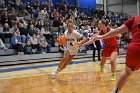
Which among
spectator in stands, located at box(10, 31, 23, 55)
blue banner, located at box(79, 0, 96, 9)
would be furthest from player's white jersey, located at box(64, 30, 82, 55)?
blue banner, located at box(79, 0, 96, 9)

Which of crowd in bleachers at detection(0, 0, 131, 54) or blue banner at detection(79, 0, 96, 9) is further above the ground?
blue banner at detection(79, 0, 96, 9)

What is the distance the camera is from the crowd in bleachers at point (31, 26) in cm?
1395

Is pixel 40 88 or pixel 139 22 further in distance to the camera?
pixel 40 88

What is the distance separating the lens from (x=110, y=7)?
104ft

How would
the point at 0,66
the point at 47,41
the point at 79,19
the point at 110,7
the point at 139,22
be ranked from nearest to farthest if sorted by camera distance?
1. the point at 139,22
2. the point at 0,66
3. the point at 47,41
4. the point at 79,19
5. the point at 110,7

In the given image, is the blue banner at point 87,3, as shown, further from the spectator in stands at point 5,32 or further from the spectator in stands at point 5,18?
the spectator in stands at point 5,32

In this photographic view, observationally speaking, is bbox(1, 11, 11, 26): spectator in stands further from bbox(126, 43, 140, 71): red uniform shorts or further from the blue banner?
the blue banner

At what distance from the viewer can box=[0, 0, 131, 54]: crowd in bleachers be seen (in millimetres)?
13945

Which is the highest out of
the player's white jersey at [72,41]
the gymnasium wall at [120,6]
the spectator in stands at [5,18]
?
the gymnasium wall at [120,6]

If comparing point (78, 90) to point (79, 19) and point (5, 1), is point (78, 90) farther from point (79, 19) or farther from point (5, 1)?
point (79, 19)

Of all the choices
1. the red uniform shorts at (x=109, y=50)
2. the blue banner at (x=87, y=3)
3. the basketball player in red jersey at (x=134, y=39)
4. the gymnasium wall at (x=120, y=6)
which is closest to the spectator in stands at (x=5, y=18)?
the red uniform shorts at (x=109, y=50)

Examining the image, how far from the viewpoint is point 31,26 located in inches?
591

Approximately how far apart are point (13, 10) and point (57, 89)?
10.7 metres

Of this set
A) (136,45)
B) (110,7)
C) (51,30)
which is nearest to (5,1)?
(51,30)
